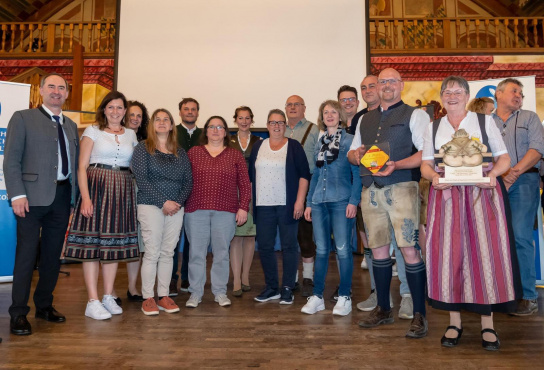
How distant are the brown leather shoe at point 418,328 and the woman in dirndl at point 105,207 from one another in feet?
5.89

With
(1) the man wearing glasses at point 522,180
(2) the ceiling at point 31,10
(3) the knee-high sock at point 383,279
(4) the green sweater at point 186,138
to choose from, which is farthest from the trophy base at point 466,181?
(2) the ceiling at point 31,10

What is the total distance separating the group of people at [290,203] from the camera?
6.88 ft

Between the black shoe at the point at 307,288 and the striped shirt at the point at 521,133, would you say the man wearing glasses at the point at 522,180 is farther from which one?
the black shoe at the point at 307,288

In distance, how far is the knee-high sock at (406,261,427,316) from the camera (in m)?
2.33

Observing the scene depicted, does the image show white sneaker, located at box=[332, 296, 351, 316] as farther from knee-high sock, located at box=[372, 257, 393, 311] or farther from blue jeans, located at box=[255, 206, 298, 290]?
blue jeans, located at box=[255, 206, 298, 290]

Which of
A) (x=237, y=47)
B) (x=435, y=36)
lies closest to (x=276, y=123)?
(x=237, y=47)

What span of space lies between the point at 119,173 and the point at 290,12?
12.2 feet

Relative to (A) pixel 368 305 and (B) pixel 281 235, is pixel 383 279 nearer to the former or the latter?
(A) pixel 368 305

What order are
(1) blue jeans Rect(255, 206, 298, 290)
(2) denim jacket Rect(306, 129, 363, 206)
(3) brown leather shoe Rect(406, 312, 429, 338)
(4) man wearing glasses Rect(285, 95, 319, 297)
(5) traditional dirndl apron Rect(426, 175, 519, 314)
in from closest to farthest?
(5) traditional dirndl apron Rect(426, 175, 519, 314) < (3) brown leather shoe Rect(406, 312, 429, 338) < (2) denim jacket Rect(306, 129, 363, 206) < (1) blue jeans Rect(255, 206, 298, 290) < (4) man wearing glasses Rect(285, 95, 319, 297)

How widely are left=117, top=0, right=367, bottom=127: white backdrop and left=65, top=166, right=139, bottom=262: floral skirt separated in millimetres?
3082

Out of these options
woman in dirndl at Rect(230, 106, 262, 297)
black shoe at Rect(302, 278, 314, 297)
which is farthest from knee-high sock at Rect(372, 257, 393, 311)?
woman in dirndl at Rect(230, 106, 262, 297)

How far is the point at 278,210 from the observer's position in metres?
3.08

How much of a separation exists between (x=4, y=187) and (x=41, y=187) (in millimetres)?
1653

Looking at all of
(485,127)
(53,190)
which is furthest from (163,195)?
(485,127)
